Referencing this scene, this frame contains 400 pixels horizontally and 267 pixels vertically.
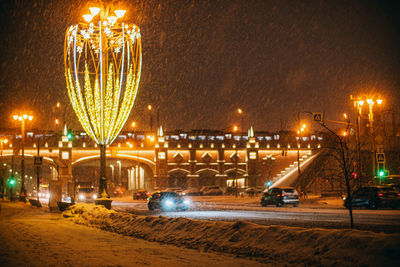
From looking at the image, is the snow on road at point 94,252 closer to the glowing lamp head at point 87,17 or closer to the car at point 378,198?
the glowing lamp head at point 87,17

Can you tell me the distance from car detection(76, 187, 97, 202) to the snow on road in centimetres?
3516

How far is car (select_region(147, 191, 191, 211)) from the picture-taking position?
31719 millimetres

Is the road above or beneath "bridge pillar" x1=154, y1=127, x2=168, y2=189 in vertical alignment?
beneath

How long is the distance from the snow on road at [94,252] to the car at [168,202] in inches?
591

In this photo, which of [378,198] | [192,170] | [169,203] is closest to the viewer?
[378,198]

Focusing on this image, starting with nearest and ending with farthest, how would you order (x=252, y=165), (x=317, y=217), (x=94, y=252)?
(x=94, y=252)
(x=317, y=217)
(x=252, y=165)

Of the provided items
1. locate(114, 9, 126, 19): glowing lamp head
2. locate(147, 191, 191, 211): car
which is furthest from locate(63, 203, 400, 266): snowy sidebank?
locate(147, 191, 191, 211): car

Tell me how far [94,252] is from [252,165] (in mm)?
90498

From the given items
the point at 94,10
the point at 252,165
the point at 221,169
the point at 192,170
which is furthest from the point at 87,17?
the point at 252,165

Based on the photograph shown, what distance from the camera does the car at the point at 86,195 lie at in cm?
5127

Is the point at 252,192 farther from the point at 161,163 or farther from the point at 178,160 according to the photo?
the point at 178,160

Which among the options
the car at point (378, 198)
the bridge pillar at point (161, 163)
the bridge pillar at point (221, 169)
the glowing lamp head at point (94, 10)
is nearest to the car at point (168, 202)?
the car at point (378, 198)

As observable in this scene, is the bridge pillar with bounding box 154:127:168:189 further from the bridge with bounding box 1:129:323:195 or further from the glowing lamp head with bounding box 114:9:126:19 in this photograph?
the glowing lamp head with bounding box 114:9:126:19

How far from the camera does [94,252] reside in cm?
1216
